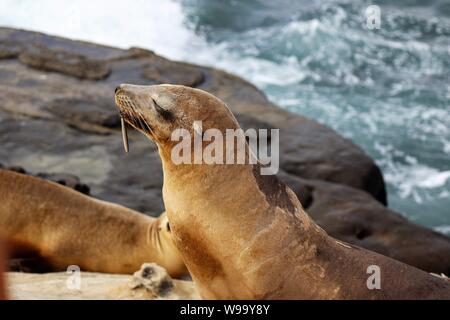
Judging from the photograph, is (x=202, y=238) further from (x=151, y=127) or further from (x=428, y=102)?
(x=428, y=102)

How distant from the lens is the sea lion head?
3330 mm

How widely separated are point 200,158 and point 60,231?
2.23m

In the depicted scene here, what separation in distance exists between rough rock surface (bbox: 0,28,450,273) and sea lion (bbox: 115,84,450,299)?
114 inches

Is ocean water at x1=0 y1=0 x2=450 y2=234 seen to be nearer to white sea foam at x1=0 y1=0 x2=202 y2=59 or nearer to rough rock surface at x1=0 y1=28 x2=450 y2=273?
white sea foam at x1=0 y1=0 x2=202 y2=59

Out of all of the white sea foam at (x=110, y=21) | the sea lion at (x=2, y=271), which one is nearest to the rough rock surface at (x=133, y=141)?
the sea lion at (x=2, y=271)

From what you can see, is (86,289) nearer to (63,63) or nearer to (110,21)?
(63,63)

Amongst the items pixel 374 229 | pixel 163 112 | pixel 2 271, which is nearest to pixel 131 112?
pixel 163 112

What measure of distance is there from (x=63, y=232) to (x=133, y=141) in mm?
2275

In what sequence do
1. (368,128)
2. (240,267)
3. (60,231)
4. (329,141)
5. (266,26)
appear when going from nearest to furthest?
1. (240,267)
2. (60,231)
3. (329,141)
4. (368,128)
5. (266,26)

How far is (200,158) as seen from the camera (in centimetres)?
329

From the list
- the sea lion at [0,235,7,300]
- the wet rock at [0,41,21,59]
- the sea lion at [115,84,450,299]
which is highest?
the sea lion at [0,235,7,300]

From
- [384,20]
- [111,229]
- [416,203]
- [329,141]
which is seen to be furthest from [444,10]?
[111,229]

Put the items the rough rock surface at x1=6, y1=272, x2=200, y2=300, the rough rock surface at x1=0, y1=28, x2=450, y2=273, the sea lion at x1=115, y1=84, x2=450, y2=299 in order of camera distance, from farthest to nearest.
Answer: the rough rock surface at x1=0, y1=28, x2=450, y2=273 → the rough rock surface at x1=6, y1=272, x2=200, y2=300 → the sea lion at x1=115, y1=84, x2=450, y2=299

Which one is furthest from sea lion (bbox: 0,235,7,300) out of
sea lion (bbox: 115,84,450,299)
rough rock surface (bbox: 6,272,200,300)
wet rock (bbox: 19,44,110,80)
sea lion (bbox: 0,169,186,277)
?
wet rock (bbox: 19,44,110,80)
